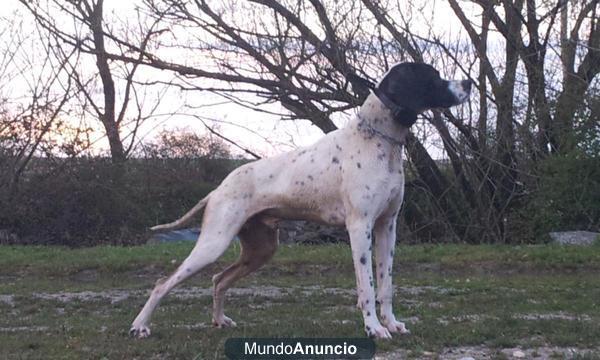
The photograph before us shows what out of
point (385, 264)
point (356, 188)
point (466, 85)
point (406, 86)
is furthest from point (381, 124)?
point (385, 264)

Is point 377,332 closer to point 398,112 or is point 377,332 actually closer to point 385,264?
point 385,264

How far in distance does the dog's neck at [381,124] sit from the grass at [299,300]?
56.2 inches

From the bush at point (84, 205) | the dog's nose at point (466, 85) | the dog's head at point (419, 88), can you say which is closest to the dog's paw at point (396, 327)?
the dog's head at point (419, 88)

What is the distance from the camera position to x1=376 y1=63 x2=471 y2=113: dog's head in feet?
23.4

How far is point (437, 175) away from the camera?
20266 millimetres

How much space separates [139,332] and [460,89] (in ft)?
9.64

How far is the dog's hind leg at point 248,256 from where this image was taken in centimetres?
774

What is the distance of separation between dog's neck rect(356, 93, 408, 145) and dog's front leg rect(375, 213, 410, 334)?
0.59m

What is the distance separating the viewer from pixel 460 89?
722cm

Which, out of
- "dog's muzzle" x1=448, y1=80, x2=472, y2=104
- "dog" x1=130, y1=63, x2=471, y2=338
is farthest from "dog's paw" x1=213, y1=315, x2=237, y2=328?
"dog's muzzle" x1=448, y1=80, x2=472, y2=104

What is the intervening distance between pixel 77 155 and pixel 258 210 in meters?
14.5

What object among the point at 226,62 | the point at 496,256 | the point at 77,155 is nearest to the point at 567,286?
the point at 496,256

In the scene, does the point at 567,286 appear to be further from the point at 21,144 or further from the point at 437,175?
the point at 21,144

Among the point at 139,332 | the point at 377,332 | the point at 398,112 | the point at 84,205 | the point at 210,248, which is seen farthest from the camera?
the point at 84,205
